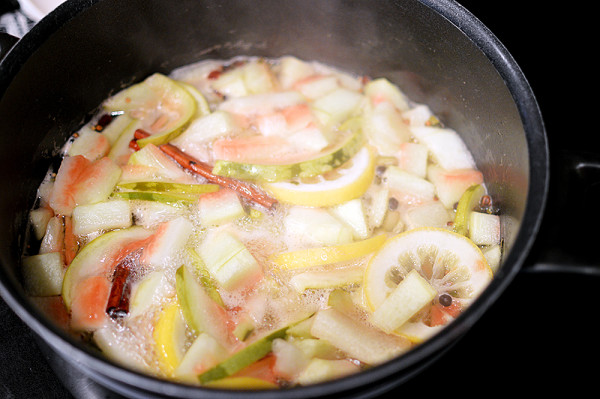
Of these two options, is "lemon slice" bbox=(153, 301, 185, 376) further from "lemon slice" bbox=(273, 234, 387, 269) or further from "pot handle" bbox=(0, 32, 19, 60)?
"pot handle" bbox=(0, 32, 19, 60)

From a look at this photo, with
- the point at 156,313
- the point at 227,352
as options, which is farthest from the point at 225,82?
the point at 227,352

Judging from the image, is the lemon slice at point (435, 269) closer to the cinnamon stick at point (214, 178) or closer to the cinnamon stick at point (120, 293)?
the cinnamon stick at point (214, 178)

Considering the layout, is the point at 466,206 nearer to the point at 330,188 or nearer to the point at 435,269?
the point at 435,269

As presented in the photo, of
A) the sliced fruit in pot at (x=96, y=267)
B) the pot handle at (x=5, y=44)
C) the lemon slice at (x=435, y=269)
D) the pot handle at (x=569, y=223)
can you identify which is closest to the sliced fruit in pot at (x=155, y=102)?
the pot handle at (x=5, y=44)

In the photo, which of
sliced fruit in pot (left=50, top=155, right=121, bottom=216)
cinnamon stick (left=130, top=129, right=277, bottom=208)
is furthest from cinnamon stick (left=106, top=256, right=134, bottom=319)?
cinnamon stick (left=130, top=129, right=277, bottom=208)

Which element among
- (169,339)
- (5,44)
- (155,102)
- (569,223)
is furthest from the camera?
(155,102)

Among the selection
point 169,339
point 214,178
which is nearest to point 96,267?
point 169,339

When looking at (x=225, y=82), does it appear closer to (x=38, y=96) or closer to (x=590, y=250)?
(x=38, y=96)
